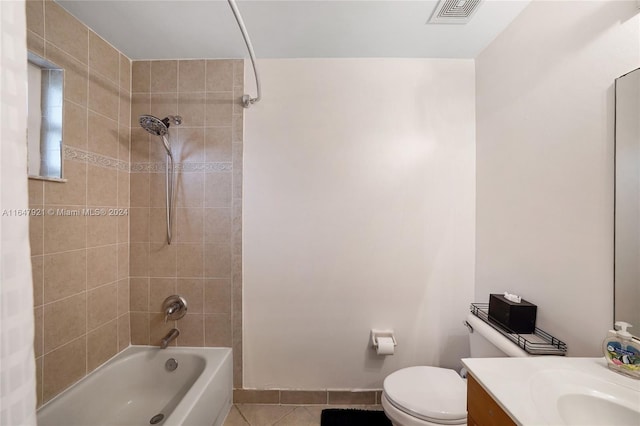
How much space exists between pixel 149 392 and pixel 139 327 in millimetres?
407

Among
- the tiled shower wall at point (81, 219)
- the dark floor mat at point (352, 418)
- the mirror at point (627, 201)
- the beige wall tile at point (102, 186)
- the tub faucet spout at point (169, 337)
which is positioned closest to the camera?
the mirror at point (627, 201)

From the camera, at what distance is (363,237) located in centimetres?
160

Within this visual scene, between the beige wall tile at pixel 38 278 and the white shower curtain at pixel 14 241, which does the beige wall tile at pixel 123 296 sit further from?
the white shower curtain at pixel 14 241

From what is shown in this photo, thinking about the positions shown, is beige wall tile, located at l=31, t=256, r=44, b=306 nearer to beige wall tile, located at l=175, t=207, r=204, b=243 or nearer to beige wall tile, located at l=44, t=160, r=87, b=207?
beige wall tile, located at l=44, t=160, r=87, b=207

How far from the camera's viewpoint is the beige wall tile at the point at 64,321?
1.15 meters

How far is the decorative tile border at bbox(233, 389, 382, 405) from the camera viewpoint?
62.6 inches

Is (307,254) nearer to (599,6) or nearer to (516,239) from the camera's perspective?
(516,239)

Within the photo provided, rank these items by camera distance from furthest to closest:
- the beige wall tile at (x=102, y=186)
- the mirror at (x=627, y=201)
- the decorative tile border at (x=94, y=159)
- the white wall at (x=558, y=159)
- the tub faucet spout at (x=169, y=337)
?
1. the tub faucet spout at (x=169, y=337)
2. the beige wall tile at (x=102, y=186)
3. the decorative tile border at (x=94, y=159)
4. the white wall at (x=558, y=159)
5. the mirror at (x=627, y=201)

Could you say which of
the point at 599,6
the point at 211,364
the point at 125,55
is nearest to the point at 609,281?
the point at 599,6

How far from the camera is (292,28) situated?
4.44ft

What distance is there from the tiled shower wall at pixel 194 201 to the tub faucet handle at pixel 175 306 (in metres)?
0.03

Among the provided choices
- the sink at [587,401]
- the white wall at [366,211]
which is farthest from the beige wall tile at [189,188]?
the sink at [587,401]

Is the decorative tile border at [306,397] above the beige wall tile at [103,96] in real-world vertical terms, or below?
below

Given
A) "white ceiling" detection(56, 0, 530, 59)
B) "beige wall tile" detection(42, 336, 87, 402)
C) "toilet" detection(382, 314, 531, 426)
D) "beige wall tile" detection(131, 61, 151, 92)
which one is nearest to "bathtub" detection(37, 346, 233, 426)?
"beige wall tile" detection(42, 336, 87, 402)
